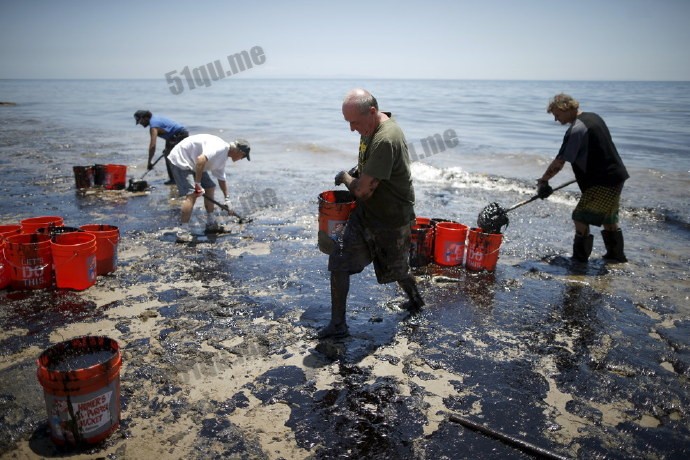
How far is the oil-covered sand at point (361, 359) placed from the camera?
10.6 ft

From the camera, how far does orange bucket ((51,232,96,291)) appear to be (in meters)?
5.08

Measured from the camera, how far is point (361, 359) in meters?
4.24

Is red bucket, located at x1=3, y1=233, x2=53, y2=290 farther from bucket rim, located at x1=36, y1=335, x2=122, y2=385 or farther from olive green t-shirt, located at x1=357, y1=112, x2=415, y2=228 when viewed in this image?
olive green t-shirt, located at x1=357, y1=112, x2=415, y2=228

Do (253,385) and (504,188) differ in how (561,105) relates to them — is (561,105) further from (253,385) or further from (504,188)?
(504,188)

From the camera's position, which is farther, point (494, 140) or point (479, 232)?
point (494, 140)

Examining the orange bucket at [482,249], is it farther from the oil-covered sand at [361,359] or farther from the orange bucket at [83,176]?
the orange bucket at [83,176]

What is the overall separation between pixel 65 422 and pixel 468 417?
112 inches

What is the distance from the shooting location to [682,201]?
1155cm

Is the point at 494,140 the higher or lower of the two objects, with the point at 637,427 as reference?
higher

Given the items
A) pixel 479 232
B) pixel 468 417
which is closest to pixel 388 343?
pixel 468 417

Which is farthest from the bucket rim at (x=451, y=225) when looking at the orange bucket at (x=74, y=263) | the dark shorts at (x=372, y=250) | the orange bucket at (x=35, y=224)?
the orange bucket at (x=35, y=224)

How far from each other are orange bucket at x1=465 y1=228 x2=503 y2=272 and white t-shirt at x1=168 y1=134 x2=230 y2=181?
406 centimetres

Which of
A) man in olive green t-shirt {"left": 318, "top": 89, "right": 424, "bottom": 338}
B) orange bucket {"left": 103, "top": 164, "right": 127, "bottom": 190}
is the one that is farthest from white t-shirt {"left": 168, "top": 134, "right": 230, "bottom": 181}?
orange bucket {"left": 103, "top": 164, "right": 127, "bottom": 190}

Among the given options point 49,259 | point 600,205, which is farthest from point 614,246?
point 49,259
